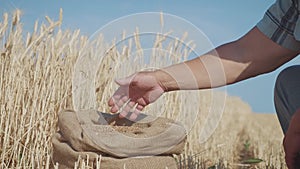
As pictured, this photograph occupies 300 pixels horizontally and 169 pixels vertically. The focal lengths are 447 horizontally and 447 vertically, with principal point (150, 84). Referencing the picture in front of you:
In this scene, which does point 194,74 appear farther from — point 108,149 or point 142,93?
A: point 108,149

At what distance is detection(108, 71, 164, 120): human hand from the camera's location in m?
1.78

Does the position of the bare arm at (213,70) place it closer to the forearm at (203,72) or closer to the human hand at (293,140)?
the forearm at (203,72)

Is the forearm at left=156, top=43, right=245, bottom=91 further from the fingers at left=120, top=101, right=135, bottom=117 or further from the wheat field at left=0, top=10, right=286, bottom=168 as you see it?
the wheat field at left=0, top=10, right=286, bottom=168

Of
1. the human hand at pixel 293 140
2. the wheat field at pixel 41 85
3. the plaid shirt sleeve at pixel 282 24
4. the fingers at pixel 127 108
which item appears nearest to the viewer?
the human hand at pixel 293 140

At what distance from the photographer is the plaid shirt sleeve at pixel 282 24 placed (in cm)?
176

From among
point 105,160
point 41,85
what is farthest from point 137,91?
point 41,85

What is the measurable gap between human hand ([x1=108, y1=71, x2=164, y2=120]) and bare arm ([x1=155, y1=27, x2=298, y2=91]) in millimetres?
35

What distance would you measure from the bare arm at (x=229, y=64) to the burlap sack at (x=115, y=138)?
0.69 feet

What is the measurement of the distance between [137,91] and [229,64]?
40 centimetres

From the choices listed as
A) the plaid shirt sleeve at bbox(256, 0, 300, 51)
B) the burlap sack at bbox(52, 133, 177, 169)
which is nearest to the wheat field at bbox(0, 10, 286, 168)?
the burlap sack at bbox(52, 133, 177, 169)

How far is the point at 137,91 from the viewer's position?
5.98 feet

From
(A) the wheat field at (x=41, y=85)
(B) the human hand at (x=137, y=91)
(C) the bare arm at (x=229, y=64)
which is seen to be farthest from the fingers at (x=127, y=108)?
(A) the wheat field at (x=41, y=85)

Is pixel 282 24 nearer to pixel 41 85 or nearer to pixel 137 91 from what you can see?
pixel 137 91

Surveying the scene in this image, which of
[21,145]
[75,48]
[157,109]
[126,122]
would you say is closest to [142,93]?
[126,122]
